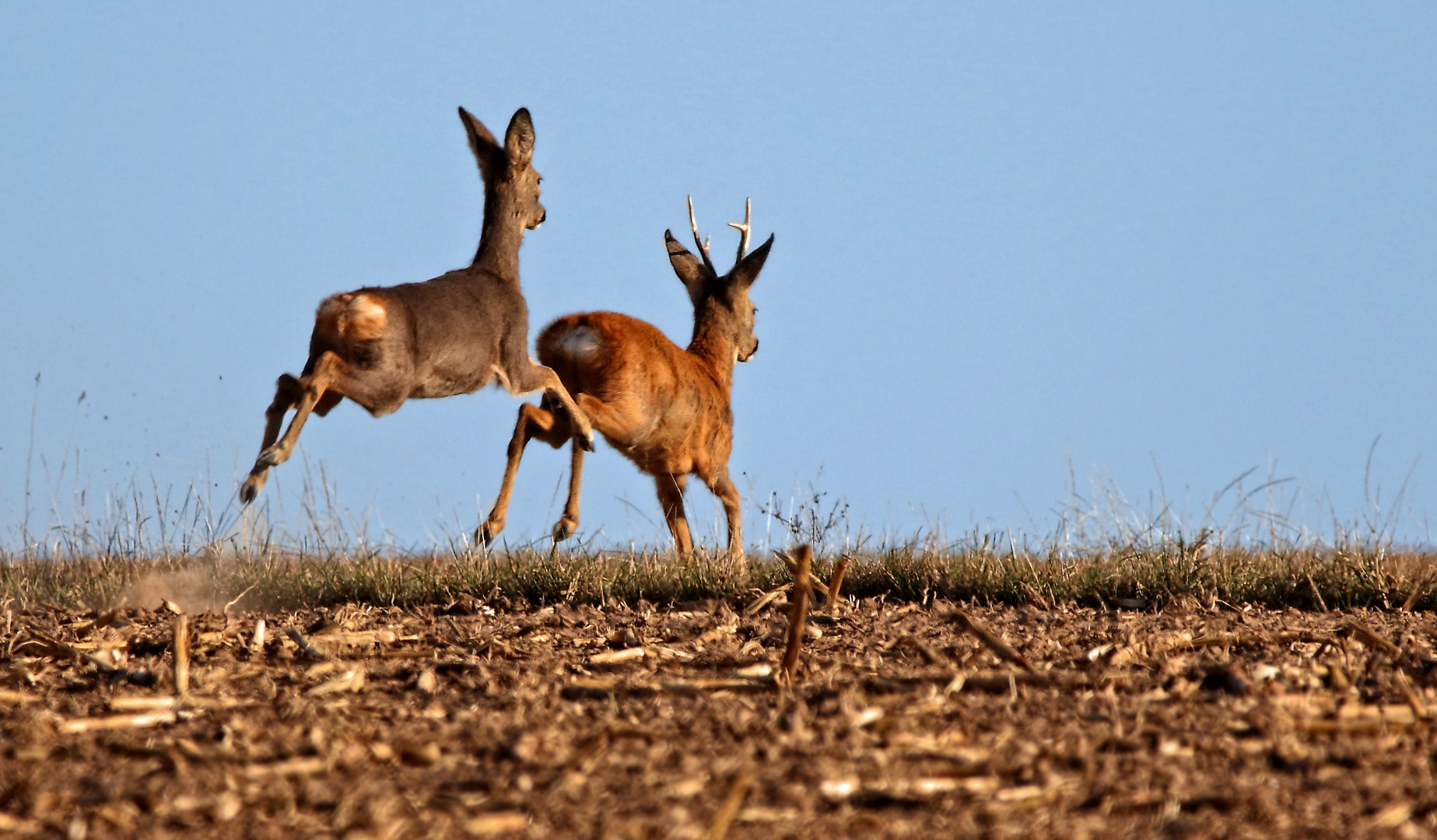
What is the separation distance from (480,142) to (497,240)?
0.65 m

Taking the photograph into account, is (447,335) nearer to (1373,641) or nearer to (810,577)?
(810,577)

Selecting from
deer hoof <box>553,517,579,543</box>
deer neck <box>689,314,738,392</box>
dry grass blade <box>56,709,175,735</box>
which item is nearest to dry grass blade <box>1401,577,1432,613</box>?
deer hoof <box>553,517,579,543</box>

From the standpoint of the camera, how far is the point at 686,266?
39.3 ft

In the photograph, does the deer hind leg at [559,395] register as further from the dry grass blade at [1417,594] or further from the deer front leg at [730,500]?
the dry grass blade at [1417,594]

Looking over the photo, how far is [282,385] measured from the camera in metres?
7.15

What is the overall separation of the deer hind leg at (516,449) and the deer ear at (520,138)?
1.65 metres

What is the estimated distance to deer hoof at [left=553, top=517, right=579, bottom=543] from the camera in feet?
29.6

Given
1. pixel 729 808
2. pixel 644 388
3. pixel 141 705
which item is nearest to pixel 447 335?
pixel 644 388

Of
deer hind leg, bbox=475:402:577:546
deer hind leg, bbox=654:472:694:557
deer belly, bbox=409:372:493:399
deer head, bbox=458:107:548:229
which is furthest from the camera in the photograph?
deer hind leg, bbox=654:472:694:557

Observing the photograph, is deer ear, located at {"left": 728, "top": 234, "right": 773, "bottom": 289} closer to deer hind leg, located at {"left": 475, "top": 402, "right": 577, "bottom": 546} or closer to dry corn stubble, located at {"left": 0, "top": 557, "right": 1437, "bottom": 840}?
deer hind leg, located at {"left": 475, "top": 402, "right": 577, "bottom": 546}

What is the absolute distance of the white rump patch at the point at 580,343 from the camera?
32.2ft

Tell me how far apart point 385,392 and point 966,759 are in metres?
5.03

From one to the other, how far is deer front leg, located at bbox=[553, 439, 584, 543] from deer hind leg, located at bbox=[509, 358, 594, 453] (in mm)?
80

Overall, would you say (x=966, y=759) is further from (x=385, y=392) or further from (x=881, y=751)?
(x=385, y=392)
